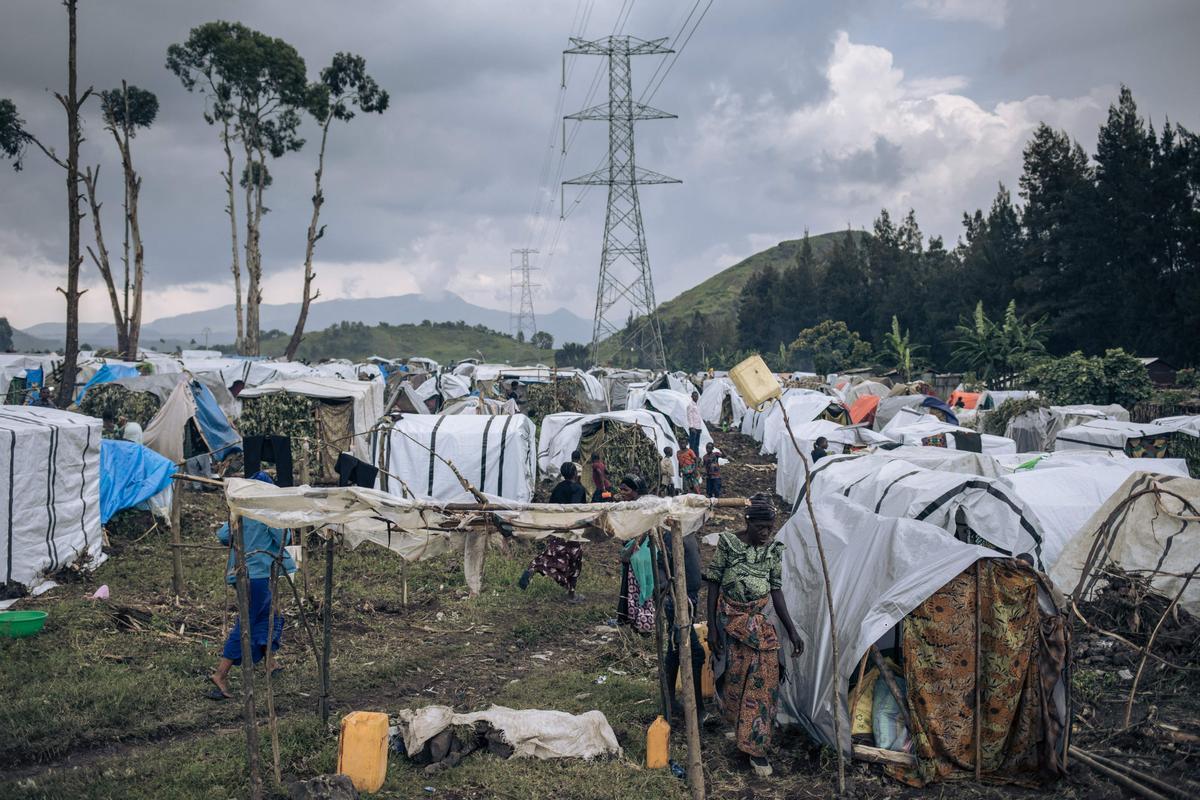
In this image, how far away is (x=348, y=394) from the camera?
16.0 meters

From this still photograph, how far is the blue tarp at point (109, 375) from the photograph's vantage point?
61.8ft

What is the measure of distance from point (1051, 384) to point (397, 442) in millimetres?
21206

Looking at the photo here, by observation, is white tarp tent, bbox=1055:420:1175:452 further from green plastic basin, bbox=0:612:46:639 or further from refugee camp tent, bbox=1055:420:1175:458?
green plastic basin, bbox=0:612:46:639

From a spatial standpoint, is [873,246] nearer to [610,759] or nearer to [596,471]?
[596,471]

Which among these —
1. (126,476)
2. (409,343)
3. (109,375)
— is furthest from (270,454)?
(409,343)

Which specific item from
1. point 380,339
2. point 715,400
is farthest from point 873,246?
point 380,339

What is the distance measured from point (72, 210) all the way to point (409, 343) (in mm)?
91977

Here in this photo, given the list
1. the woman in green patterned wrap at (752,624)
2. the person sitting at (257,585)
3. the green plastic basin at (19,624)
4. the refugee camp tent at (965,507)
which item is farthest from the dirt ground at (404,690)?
the refugee camp tent at (965,507)

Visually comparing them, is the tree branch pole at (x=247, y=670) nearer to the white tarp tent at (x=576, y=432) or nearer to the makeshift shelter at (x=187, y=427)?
the makeshift shelter at (x=187, y=427)

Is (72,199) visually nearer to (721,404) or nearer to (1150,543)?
(1150,543)

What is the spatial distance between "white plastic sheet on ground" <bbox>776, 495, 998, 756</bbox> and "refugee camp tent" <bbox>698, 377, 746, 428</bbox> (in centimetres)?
2861

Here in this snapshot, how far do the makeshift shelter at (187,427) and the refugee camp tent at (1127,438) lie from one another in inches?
647

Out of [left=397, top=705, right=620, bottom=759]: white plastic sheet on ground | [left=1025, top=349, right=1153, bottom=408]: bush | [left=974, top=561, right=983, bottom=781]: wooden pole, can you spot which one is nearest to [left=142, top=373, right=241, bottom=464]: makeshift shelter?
[left=397, top=705, right=620, bottom=759]: white plastic sheet on ground

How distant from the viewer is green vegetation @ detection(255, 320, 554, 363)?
9875 centimetres
